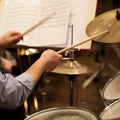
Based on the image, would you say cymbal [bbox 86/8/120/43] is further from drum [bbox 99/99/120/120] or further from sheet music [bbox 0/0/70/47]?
drum [bbox 99/99/120/120]

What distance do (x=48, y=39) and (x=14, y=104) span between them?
489mm

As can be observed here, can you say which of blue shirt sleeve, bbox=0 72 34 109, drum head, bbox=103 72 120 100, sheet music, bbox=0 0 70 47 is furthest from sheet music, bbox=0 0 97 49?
blue shirt sleeve, bbox=0 72 34 109

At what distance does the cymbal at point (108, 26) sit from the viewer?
4.53ft

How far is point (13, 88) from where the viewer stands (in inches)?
44.8

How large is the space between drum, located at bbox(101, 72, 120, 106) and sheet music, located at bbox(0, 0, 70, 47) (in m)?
0.32

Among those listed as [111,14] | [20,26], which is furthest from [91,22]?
[20,26]

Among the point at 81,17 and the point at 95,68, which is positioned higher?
the point at 81,17

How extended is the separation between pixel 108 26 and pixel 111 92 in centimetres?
32

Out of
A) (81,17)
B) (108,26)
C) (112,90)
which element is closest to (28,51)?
(81,17)

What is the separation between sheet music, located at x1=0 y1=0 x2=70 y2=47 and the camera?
4.99 ft

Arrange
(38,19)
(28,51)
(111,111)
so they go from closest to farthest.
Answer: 1. (111,111)
2. (38,19)
3. (28,51)

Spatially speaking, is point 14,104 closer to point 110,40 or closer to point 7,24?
point 110,40

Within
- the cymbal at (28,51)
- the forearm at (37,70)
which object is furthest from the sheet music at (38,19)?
the cymbal at (28,51)

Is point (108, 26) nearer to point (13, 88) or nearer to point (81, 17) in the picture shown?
point (81, 17)
